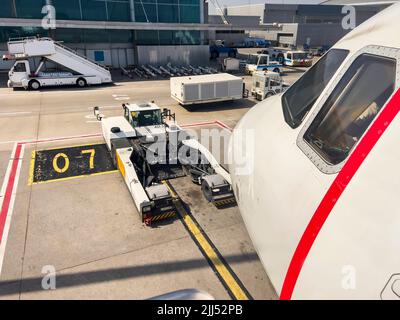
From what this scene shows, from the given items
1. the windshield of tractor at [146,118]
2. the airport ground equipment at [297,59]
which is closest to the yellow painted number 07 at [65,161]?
the windshield of tractor at [146,118]

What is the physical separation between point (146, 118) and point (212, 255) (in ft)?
26.5

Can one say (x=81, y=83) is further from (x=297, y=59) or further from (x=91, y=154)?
(x=297, y=59)

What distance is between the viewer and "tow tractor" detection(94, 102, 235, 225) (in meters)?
10.6

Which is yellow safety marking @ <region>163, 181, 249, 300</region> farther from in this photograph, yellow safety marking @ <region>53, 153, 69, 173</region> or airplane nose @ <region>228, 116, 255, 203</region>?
yellow safety marking @ <region>53, 153, 69, 173</region>

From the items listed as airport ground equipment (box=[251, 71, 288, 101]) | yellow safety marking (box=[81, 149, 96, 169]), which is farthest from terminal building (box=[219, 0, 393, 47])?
yellow safety marking (box=[81, 149, 96, 169])

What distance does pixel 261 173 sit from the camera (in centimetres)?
472

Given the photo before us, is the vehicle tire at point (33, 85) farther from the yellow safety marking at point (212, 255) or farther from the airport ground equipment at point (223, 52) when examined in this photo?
the airport ground equipment at point (223, 52)

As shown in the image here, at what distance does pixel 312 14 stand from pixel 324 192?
340 feet

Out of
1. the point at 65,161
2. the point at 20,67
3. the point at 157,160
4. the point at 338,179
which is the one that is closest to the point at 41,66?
the point at 20,67

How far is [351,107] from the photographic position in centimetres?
358

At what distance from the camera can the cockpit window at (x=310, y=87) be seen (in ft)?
13.9

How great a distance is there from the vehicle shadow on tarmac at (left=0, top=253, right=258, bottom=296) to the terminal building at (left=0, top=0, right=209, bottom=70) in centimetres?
3756

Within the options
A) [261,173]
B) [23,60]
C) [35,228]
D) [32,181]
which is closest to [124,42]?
[23,60]

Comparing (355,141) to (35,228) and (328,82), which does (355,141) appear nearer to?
(328,82)
